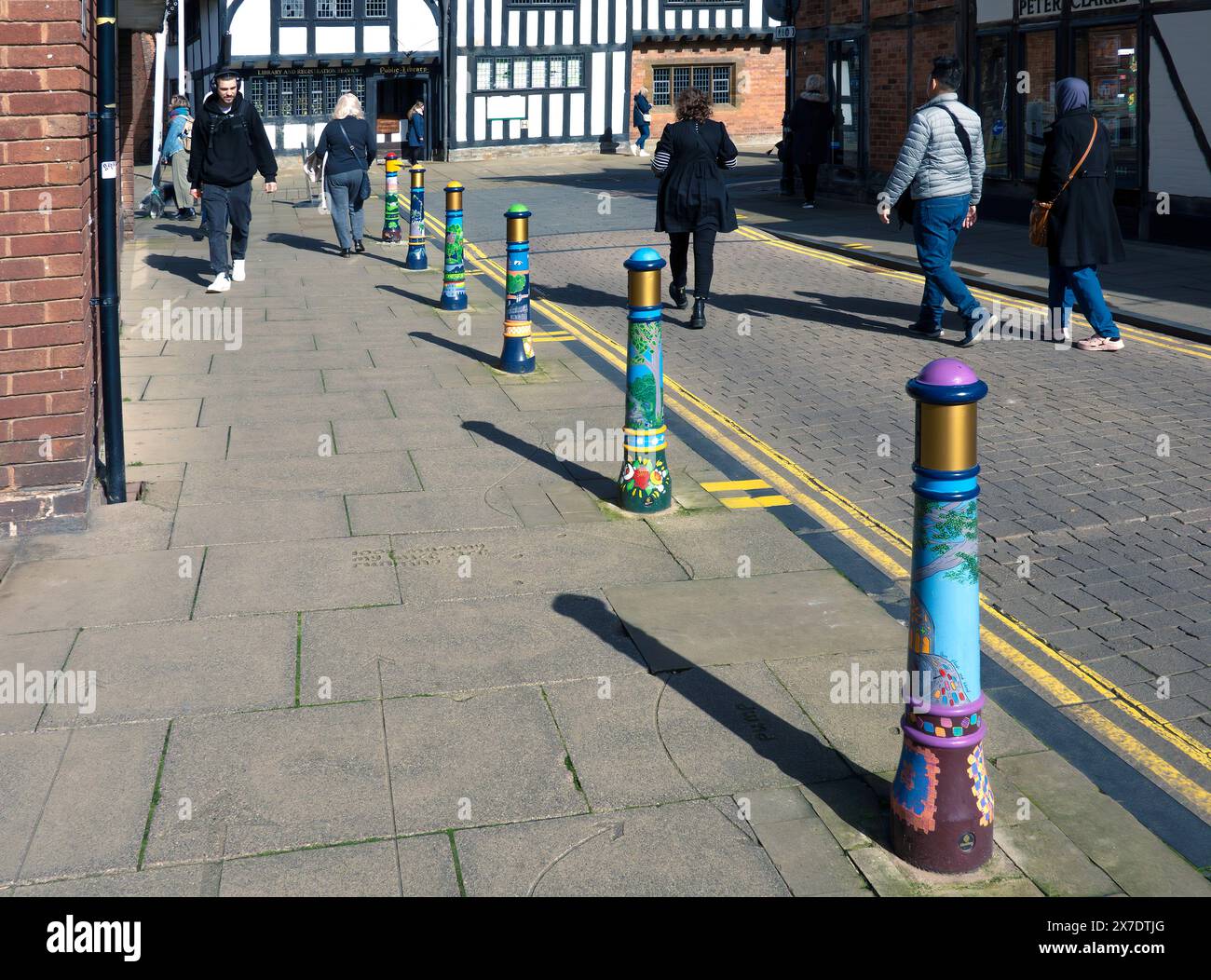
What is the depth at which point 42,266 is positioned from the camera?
6.53 meters

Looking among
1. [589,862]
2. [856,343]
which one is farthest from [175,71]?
[589,862]

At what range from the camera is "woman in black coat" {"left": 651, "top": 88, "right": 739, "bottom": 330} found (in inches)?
463

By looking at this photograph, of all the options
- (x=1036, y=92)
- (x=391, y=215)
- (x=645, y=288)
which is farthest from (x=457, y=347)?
(x=1036, y=92)

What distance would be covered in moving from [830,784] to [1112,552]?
2.63 meters

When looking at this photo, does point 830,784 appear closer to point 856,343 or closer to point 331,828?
point 331,828

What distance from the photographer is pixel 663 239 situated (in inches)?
711

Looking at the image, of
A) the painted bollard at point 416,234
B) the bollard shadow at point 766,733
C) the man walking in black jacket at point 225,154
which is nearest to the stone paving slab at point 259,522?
the bollard shadow at point 766,733

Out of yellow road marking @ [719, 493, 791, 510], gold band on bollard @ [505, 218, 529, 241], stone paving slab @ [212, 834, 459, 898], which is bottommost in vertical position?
stone paving slab @ [212, 834, 459, 898]

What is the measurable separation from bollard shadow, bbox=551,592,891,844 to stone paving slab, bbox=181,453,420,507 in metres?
2.31

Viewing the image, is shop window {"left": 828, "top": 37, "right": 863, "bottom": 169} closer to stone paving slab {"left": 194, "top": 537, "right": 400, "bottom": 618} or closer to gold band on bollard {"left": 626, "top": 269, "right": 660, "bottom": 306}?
gold band on bollard {"left": 626, "top": 269, "right": 660, "bottom": 306}

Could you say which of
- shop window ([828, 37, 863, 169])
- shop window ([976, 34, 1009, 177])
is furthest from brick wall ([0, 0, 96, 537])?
shop window ([828, 37, 863, 169])

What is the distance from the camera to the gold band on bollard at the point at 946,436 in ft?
11.7

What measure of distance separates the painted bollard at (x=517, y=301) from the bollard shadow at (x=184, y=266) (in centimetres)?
613

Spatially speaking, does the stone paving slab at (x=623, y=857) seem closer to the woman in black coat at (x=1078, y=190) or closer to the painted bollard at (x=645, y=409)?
the painted bollard at (x=645, y=409)
